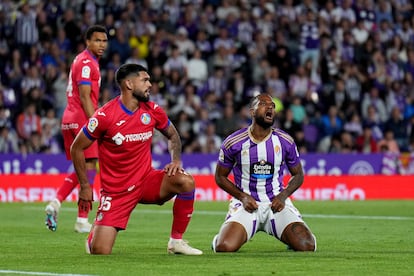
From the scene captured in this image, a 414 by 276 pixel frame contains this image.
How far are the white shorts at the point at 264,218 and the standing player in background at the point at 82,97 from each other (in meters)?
3.15

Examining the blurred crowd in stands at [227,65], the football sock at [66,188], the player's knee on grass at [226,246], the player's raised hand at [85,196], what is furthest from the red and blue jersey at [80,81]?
the blurred crowd in stands at [227,65]

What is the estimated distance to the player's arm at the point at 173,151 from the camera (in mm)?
12078

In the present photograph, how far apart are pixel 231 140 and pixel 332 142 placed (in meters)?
14.9

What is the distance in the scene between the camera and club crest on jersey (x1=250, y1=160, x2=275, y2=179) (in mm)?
A: 12711

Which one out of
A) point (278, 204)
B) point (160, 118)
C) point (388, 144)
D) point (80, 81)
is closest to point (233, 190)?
point (278, 204)

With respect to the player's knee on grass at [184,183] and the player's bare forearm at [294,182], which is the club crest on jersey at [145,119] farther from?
the player's bare forearm at [294,182]

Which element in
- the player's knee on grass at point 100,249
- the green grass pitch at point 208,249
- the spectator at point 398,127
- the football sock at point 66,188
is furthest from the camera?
the spectator at point 398,127

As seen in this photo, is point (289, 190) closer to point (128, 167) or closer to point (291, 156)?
point (291, 156)

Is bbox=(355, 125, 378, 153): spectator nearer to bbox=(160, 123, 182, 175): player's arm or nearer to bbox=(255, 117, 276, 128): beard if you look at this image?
bbox=(255, 117, 276, 128): beard

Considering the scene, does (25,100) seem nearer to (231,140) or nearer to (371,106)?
(371,106)

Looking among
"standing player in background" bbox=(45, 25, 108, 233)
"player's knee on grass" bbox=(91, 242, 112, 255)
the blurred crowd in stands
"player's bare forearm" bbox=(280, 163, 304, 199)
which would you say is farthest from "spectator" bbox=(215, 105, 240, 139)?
"player's knee on grass" bbox=(91, 242, 112, 255)

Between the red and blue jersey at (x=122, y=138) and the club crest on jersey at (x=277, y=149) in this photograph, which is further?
the club crest on jersey at (x=277, y=149)

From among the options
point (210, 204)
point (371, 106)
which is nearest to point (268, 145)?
point (210, 204)

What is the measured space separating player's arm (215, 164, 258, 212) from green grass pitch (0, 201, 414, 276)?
0.50 meters
